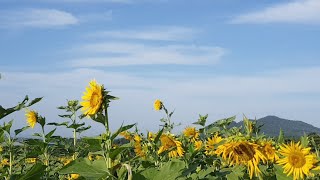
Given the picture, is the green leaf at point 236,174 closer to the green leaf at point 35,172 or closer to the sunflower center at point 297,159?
the sunflower center at point 297,159

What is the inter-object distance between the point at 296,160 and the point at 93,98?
1.89 m

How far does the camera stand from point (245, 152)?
3.53 m

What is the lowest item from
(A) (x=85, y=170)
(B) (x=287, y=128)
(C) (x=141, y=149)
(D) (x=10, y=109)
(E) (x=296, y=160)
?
(B) (x=287, y=128)

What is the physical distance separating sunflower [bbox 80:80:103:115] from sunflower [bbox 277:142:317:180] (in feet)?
5.75

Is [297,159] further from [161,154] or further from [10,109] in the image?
[10,109]

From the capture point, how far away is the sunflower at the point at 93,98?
2945 millimetres

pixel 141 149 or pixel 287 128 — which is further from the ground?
pixel 141 149

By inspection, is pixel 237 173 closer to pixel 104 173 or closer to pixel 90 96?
pixel 90 96

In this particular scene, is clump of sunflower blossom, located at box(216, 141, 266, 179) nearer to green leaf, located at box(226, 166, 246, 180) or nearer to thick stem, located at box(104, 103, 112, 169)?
green leaf, located at box(226, 166, 246, 180)

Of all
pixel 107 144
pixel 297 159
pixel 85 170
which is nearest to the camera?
pixel 85 170

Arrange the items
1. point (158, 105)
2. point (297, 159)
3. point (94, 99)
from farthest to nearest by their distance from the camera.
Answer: point (158, 105)
point (297, 159)
point (94, 99)

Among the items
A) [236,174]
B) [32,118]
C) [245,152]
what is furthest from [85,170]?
[32,118]

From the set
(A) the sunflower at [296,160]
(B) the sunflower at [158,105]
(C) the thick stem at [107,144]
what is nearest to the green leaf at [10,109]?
(C) the thick stem at [107,144]

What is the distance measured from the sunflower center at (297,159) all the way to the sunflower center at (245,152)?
20.4 inches
